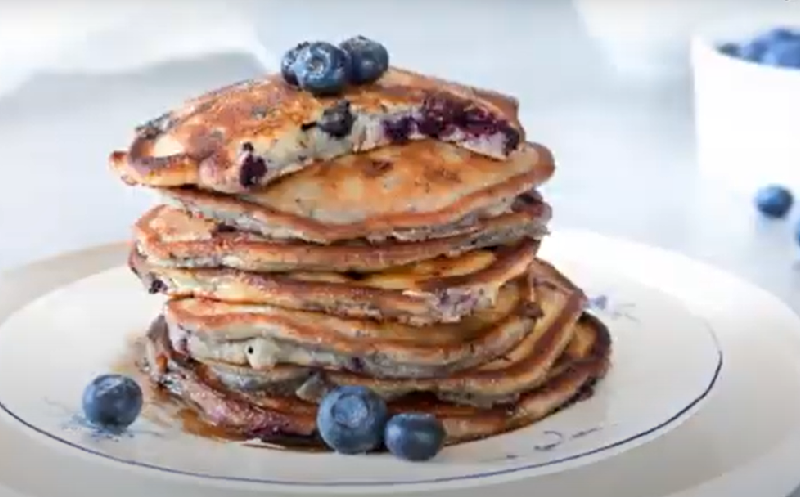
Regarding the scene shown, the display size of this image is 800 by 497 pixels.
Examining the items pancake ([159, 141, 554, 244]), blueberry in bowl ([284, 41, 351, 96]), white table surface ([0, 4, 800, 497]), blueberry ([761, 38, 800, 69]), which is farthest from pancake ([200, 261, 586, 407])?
blueberry ([761, 38, 800, 69])

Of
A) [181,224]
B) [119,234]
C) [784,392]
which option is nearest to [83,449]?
[181,224]

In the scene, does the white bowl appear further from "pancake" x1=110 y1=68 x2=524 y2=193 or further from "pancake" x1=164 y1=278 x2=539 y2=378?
"pancake" x1=164 y1=278 x2=539 y2=378

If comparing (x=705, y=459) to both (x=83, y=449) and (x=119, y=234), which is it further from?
(x=119, y=234)

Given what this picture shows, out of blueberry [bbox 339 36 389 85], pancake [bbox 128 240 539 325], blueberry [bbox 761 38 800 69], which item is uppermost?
blueberry [bbox 339 36 389 85]

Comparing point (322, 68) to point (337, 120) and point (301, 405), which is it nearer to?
point (337, 120)

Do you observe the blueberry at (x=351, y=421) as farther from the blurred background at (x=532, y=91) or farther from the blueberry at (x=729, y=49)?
the blueberry at (x=729, y=49)

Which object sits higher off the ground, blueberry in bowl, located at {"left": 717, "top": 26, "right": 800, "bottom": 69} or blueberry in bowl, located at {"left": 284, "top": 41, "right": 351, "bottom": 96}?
blueberry in bowl, located at {"left": 284, "top": 41, "right": 351, "bottom": 96}

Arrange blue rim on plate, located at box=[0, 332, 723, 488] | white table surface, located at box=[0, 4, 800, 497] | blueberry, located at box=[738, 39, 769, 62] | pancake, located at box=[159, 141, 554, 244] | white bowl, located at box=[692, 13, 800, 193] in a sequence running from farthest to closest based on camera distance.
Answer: blueberry, located at box=[738, 39, 769, 62]
white bowl, located at box=[692, 13, 800, 193]
white table surface, located at box=[0, 4, 800, 497]
pancake, located at box=[159, 141, 554, 244]
blue rim on plate, located at box=[0, 332, 723, 488]

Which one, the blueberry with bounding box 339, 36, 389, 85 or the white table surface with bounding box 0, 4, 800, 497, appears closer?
the blueberry with bounding box 339, 36, 389, 85
